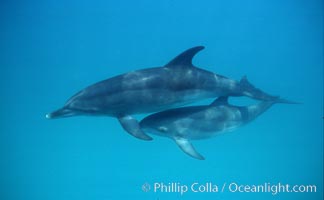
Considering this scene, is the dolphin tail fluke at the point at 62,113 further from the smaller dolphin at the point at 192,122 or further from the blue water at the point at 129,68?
the blue water at the point at 129,68

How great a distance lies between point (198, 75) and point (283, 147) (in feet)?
19.8

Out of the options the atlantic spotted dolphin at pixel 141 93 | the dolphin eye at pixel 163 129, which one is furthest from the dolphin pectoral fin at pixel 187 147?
the atlantic spotted dolphin at pixel 141 93

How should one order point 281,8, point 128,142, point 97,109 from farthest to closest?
point 128,142 → point 281,8 → point 97,109

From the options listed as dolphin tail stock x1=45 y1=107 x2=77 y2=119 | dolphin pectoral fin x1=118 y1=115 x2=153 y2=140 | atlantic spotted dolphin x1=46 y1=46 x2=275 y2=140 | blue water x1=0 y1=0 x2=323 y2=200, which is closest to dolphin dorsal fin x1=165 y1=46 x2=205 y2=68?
atlantic spotted dolphin x1=46 y1=46 x2=275 y2=140

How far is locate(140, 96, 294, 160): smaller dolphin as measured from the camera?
7.50 m

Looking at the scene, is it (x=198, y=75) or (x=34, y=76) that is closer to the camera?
(x=198, y=75)

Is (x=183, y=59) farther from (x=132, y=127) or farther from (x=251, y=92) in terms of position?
(x=251, y=92)

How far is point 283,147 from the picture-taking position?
11.7 metres

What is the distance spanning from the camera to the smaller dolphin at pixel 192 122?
24.6ft

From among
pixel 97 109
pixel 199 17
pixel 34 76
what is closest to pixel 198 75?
pixel 97 109

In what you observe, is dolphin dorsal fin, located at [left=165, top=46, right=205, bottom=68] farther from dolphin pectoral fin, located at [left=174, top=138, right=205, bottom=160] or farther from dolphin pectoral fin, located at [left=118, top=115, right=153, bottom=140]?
dolphin pectoral fin, located at [left=174, top=138, right=205, bottom=160]

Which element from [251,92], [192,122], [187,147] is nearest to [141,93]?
[192,122]

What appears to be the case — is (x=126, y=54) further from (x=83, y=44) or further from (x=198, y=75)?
(x=198, y=75)

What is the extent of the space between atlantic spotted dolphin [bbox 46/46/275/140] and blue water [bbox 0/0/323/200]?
14.1ft
